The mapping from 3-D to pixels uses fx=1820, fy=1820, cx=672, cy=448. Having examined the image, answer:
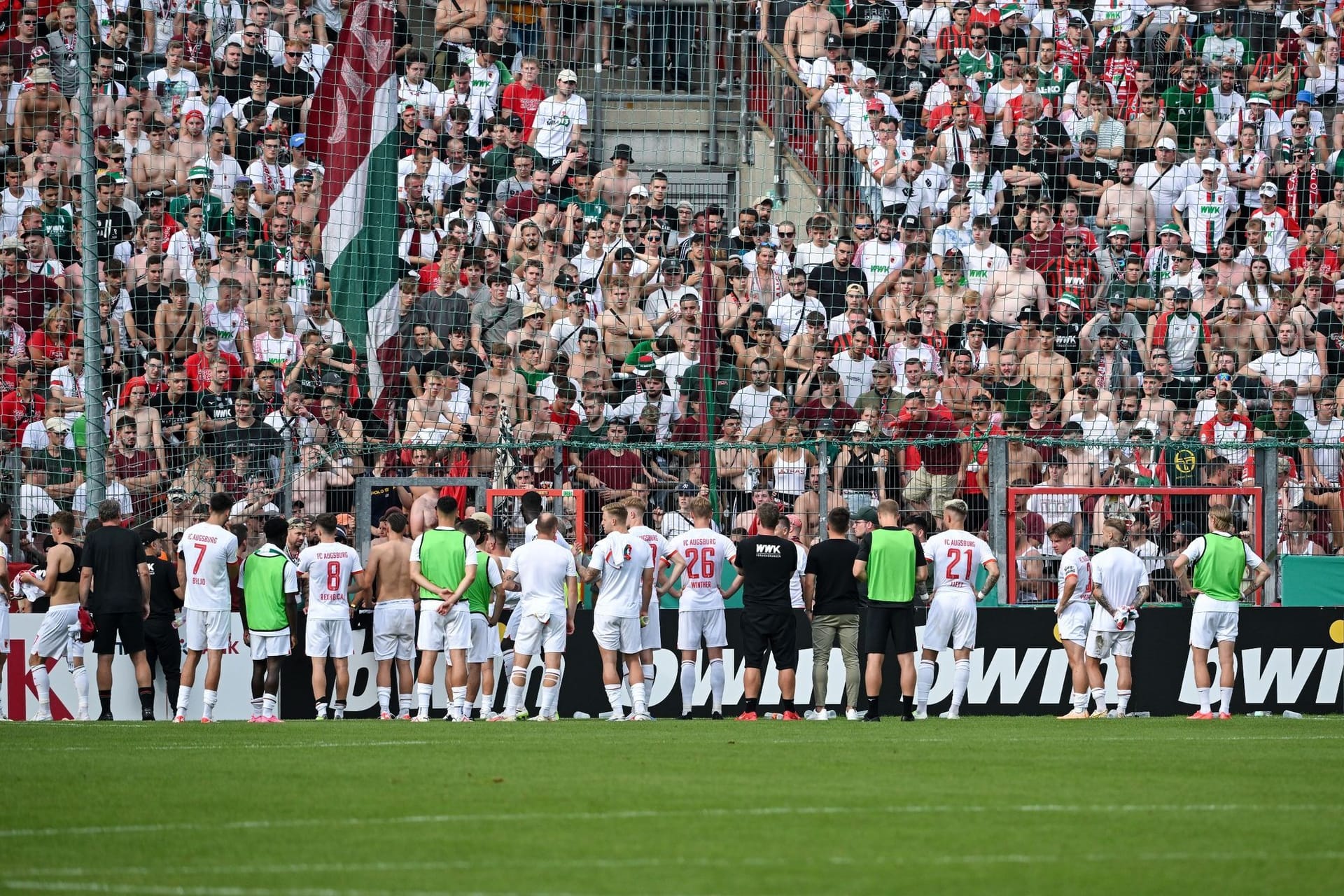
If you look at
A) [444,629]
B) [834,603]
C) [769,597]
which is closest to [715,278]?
[834,603]

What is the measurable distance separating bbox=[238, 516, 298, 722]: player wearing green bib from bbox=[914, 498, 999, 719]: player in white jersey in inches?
232

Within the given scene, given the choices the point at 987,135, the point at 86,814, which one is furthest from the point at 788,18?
the point at 86,814

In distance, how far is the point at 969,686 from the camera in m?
18.2

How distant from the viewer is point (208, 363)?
1975 cm

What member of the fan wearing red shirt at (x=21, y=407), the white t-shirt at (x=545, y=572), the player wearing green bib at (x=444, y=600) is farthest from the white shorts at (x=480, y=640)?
the fan wearing red shirt at (x=21, y=407)

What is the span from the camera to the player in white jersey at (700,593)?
671 inches

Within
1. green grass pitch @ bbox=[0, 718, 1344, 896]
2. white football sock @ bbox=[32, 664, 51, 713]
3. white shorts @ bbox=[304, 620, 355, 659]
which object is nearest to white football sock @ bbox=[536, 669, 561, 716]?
white shorts @ bbox=[304, 620, 355, 659]

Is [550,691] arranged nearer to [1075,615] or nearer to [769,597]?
[769,597]

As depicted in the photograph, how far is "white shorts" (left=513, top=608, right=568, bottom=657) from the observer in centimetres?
1620

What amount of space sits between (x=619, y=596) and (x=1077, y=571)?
14.4ft

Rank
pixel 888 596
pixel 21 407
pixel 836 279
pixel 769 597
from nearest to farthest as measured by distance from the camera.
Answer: pixel 888 596, pixel 769 597, pixel 21 407, pixel 836 279

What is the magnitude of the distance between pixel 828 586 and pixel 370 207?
7.32m

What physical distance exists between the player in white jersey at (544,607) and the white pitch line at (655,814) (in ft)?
23.3

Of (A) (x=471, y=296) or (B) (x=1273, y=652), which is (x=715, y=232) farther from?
(B) (x=1273, y=652)
